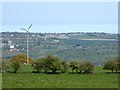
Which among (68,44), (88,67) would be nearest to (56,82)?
(88,67)

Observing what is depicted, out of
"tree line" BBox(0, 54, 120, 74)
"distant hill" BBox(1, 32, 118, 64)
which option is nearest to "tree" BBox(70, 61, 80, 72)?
"tree line" BBox(0, 54, 120, 74)

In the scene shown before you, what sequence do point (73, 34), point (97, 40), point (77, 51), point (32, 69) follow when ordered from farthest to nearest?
point (73, 34), point (97, 40), point (77, 51), point (32, 69)

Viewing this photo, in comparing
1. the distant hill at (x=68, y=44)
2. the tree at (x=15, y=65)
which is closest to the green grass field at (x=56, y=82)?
the tree at (x=15, y=65)

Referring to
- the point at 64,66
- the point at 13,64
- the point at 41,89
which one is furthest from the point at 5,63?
the point at 41,89

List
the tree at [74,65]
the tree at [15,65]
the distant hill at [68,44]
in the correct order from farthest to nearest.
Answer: the distant hill at [68,44], the tree at [74,65], the tree at [15,65]

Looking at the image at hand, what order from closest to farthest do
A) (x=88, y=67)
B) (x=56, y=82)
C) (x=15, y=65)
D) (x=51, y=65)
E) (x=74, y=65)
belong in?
(x=56, y=82) → (x=88, y=67) → (x=15, y=65) → (x=51, y=65) → (x=74, y=65)

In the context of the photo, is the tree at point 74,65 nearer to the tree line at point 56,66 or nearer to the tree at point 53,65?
the tree line at point 56,66

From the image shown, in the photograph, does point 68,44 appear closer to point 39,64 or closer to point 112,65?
point 112,65

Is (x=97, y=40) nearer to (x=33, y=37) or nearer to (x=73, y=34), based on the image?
(x=73, y=34)

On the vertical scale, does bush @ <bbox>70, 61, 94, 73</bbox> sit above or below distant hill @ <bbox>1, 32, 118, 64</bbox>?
below

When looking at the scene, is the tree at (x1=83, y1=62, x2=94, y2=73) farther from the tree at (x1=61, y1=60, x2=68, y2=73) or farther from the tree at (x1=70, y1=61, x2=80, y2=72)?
the tree at (x1=61, y1=60, x2=68, y2=73)

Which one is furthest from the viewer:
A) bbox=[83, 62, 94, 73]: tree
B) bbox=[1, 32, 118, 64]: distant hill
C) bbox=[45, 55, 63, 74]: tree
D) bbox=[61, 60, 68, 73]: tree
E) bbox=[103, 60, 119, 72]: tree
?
bbox=[1, 32, 118, 64]: distant hill
